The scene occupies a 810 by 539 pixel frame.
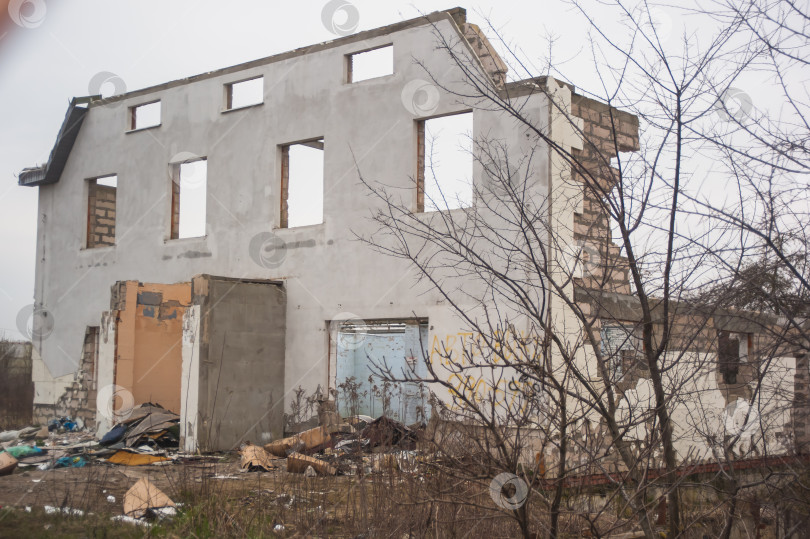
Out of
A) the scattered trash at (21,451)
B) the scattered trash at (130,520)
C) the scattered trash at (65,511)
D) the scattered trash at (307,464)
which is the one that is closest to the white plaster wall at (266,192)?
the scattered trash at (307,464)

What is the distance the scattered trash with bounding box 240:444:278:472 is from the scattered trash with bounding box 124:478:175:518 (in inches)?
115

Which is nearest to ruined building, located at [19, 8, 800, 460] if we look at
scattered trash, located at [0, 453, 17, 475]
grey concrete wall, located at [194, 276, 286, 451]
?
grey concrete wall, located at [194, 276, 286, 451]

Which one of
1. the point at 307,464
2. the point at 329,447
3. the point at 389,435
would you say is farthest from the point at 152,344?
the point at 389,435

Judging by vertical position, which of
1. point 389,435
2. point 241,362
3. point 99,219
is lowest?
point 389,435

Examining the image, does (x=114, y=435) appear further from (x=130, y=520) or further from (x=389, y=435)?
(x=389, y=435)

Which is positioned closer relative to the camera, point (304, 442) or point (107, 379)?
point (304, 442)

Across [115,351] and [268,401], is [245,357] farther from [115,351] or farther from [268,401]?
[115,351]

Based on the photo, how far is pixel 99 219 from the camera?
15.8 m

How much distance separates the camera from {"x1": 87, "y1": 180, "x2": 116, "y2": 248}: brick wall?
15680 millimetres

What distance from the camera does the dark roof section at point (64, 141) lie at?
51.7ft

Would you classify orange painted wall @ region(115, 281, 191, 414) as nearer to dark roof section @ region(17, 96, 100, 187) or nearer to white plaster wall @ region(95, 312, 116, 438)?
white plaster wall @ region(95, 312, 116, 438)

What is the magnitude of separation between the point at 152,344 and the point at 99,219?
4.63 m

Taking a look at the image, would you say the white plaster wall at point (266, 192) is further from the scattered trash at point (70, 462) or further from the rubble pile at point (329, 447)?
the scattered trash at point (70, 462)

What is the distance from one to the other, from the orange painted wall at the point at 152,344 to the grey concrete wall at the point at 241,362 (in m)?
1.61
